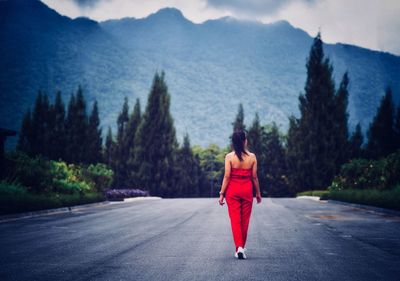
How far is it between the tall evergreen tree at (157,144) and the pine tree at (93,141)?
7375 mm

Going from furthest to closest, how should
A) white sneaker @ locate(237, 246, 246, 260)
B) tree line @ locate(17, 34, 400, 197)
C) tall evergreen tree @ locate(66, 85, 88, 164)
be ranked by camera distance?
tall evergreen tree @ locate(66, 85, 88, 164) < tree line @ locate(17, 34, 400, 197) < white sneaker @ locate(237, 246, 246, 260)

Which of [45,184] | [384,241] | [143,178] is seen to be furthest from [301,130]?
[384,241]

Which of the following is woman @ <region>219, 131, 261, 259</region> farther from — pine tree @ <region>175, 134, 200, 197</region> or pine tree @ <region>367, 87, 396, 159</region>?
pine tree @ <region>175, 134, 200, 197</region>

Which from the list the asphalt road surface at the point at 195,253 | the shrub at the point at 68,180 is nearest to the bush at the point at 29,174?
the shrub at the point at 68,180

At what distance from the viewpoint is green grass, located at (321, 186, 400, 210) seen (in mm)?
23491

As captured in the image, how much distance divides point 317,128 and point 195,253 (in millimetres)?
44529

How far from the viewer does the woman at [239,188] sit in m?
9.36

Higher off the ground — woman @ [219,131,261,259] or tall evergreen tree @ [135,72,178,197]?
tall evergreen tree @ [135,72,178,197]

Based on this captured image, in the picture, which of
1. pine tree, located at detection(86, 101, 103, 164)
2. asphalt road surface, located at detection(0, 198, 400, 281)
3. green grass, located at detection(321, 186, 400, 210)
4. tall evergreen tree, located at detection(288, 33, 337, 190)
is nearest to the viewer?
asphalt road surface, located at detection(0, 198, 400, 281)

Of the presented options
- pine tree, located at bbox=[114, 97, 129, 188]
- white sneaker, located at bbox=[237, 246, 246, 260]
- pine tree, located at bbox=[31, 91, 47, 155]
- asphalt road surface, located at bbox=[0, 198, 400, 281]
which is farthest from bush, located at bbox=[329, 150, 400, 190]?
pine tree, located at bbox=[31, 91, 47, 155]

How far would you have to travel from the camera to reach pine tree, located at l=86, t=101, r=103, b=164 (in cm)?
6494

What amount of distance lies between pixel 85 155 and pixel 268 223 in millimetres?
48816

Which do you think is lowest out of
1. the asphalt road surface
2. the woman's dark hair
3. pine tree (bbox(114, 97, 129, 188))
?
the asphalt road surface

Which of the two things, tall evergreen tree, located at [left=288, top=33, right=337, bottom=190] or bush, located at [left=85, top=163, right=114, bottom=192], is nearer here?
bush, located at [left=85, top=163, right=114, bottom=192]
